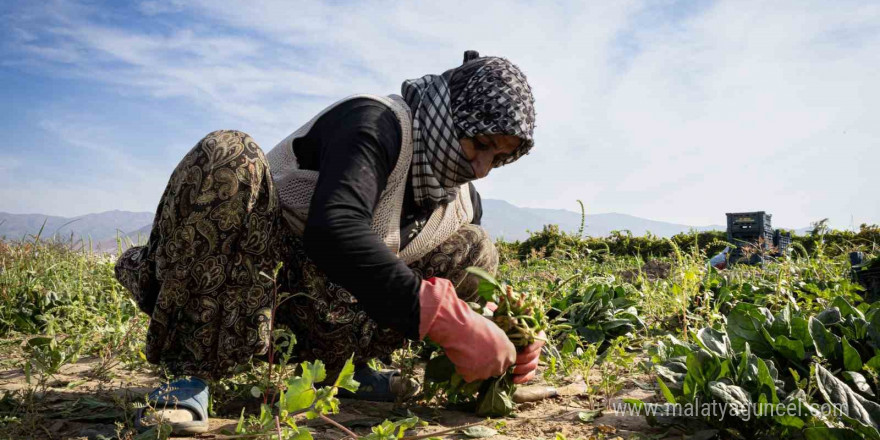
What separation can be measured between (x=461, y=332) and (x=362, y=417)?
0.51m

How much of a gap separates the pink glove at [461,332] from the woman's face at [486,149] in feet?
1.80

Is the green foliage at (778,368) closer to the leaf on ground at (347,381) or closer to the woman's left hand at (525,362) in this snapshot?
the woman's left hand at (525,362)

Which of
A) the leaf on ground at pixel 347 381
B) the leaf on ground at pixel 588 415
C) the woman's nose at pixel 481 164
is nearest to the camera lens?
the leaf on ground at pixel 347 381

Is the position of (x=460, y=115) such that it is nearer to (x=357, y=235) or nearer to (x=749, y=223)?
(x=357, y=235)

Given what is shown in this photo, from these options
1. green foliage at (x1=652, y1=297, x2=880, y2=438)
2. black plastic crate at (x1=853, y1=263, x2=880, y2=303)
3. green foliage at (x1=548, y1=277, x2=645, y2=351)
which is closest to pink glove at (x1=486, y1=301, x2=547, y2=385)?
green foliage at (x1=652, y1=297, x2=880, y2=438)

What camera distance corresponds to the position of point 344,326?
6.82 ft

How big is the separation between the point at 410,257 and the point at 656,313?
1.49 meters

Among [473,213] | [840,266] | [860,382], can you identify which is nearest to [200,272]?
[473,213]

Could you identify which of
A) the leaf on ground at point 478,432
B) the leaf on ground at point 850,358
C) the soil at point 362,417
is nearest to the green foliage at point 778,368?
the leaf on ground at point 850,358

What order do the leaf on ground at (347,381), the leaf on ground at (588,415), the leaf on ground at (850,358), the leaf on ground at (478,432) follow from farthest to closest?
the leaf on ground at (588,415) → the leaf on ground at (478,432) → the leaf on ground at (850,358) → the leaf on ground at (347,381)

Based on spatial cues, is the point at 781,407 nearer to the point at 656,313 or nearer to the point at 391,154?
the point at 391,154

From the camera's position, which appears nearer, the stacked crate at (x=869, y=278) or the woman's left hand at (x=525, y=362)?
the woman's left hand at (x=525, y=362)

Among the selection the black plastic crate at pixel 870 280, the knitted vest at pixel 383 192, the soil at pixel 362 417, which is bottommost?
the soil at pixel 362 417

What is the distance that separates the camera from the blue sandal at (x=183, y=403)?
1.68 metres
